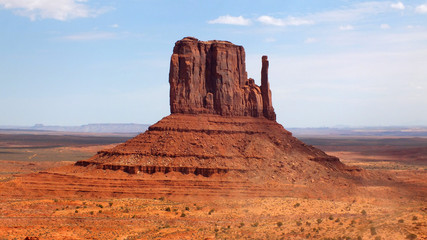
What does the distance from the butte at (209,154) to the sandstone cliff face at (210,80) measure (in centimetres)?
12

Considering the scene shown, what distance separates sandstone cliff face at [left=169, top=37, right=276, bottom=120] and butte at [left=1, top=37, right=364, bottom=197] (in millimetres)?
117

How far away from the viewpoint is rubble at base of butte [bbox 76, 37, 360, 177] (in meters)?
61.8

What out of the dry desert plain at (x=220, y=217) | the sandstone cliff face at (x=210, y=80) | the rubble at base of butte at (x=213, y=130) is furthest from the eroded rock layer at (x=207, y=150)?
the dry desert plain at (x=220, y=217)

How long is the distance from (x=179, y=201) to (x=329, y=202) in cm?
1472

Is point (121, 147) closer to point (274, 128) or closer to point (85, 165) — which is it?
point (85, 165)

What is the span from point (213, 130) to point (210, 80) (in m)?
6.88

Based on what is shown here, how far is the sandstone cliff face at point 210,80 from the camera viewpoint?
67.2 meters

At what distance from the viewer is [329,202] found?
56.7 metres

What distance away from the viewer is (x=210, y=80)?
69.3m

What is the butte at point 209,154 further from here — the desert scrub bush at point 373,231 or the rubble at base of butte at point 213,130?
the desert scrub bush at point 373,231

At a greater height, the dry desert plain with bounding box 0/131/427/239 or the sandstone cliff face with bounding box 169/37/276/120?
the sandstone cliff face with bounding box 169/37/276/120

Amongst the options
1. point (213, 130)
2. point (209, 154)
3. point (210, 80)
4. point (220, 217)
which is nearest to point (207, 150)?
point (209, 154)

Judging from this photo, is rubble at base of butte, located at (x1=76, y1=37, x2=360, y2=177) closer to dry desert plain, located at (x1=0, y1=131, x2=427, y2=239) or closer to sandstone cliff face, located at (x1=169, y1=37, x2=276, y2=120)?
sandstone cliff face, located at (x1=169, y1=37, x2=276, y2=120)

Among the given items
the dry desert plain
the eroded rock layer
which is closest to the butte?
the eroded rock layer
